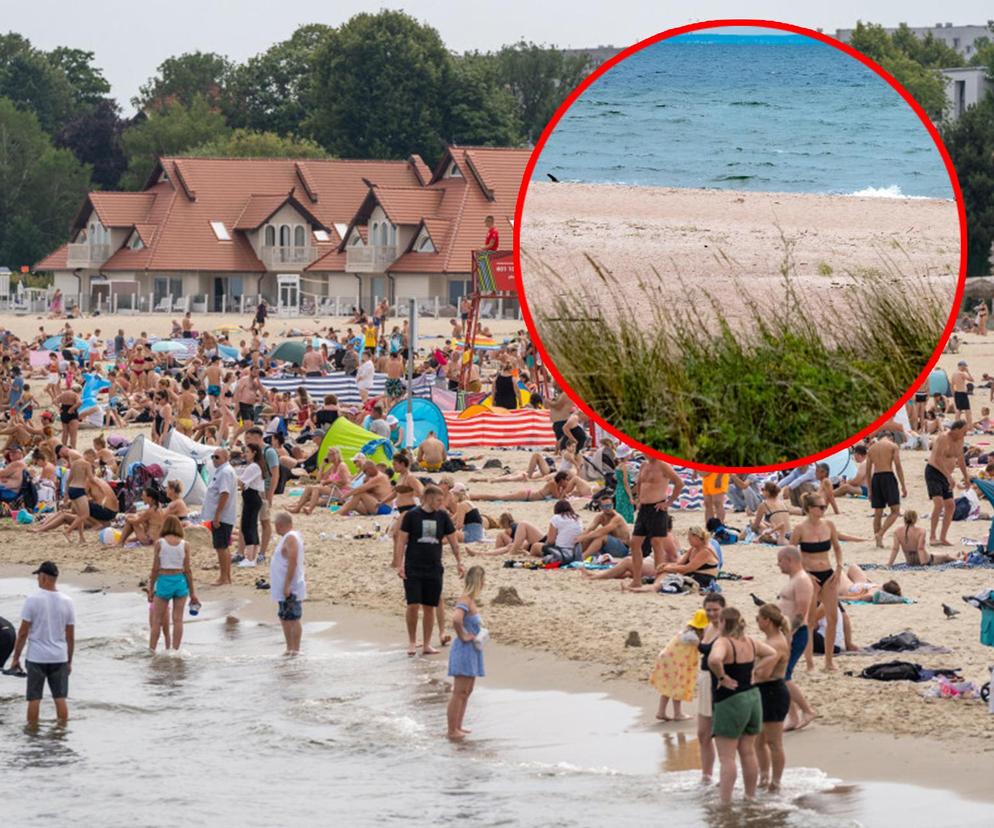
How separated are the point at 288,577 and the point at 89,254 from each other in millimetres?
59792

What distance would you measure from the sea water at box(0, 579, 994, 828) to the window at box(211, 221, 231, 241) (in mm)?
55914

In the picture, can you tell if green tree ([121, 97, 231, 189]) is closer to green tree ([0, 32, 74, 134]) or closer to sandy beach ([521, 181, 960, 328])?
green tree ([0, 32, 74, 134])

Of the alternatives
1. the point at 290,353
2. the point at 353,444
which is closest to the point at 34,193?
the point at 290,353

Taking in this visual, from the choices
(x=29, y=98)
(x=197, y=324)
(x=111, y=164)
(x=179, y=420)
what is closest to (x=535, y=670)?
(x=179, y=420)

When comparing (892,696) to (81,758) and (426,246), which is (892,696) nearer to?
(81,758)

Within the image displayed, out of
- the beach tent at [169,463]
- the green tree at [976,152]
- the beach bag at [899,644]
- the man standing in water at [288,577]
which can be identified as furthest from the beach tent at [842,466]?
the green tree at [976,152]

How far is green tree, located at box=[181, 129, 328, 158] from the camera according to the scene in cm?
8094

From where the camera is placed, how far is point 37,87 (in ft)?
348

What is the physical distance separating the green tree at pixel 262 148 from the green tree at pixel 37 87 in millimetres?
22629

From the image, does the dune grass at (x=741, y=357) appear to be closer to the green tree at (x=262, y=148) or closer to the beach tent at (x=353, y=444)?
the beach tent at (x=353, y=444)

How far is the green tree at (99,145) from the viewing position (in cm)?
9288

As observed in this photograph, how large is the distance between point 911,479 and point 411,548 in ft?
38.1

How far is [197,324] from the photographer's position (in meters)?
58.9

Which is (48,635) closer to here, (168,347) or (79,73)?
(168,347)
